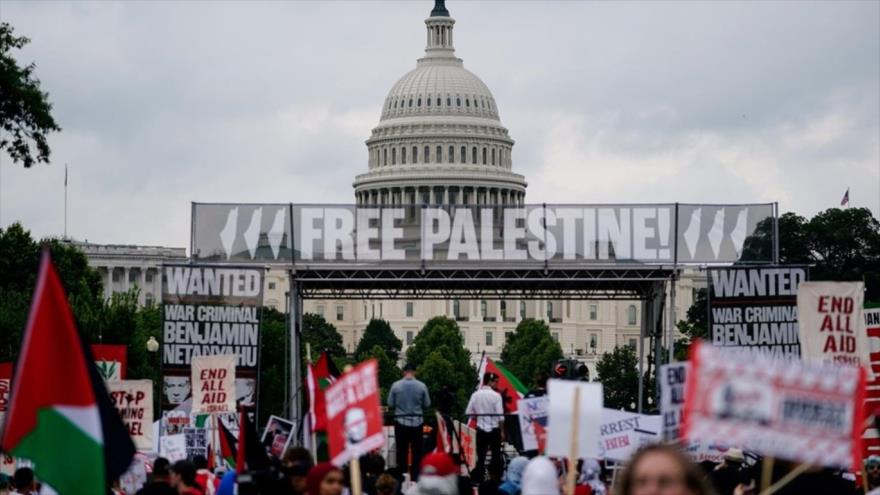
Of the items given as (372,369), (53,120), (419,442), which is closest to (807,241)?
(53,120)

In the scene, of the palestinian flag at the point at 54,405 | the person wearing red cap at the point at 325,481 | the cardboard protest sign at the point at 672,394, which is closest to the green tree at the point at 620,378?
the cardboard protest sign at the point at 672,394

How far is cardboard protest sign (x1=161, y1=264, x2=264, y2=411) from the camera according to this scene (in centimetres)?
3659

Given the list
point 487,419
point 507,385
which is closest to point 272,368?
point 507,385

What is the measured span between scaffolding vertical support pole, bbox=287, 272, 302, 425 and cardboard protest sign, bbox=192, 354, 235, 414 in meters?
7.45

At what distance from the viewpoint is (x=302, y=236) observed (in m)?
41.4

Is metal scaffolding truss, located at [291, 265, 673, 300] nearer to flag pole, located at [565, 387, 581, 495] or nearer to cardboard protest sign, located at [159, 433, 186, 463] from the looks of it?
cardboard protest sign, located at [159, 433, 186, 463]

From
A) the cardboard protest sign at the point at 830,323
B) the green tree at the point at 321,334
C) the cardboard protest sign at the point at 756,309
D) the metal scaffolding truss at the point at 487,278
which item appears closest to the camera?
the cardboard protest sign at the point at 830,323

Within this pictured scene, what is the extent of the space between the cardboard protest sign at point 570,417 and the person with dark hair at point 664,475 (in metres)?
4.80

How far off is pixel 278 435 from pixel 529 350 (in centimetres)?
15694

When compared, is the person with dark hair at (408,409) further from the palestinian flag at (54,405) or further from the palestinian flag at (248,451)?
the palestinian flag at (54,405)

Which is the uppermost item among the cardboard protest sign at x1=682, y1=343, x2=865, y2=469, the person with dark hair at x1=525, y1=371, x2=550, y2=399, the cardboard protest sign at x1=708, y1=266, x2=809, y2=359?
the cardboard protest sign at x1=708, y1=266, x2=809, y2=359

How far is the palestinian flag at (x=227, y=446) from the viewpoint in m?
23.9

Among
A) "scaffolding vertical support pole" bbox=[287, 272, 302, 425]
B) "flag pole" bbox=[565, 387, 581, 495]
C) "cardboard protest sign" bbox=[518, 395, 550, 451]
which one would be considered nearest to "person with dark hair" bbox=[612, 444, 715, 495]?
"flag pole" bbox=[565, 387, 581, 495]

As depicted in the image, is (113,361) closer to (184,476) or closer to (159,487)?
(184,476)
